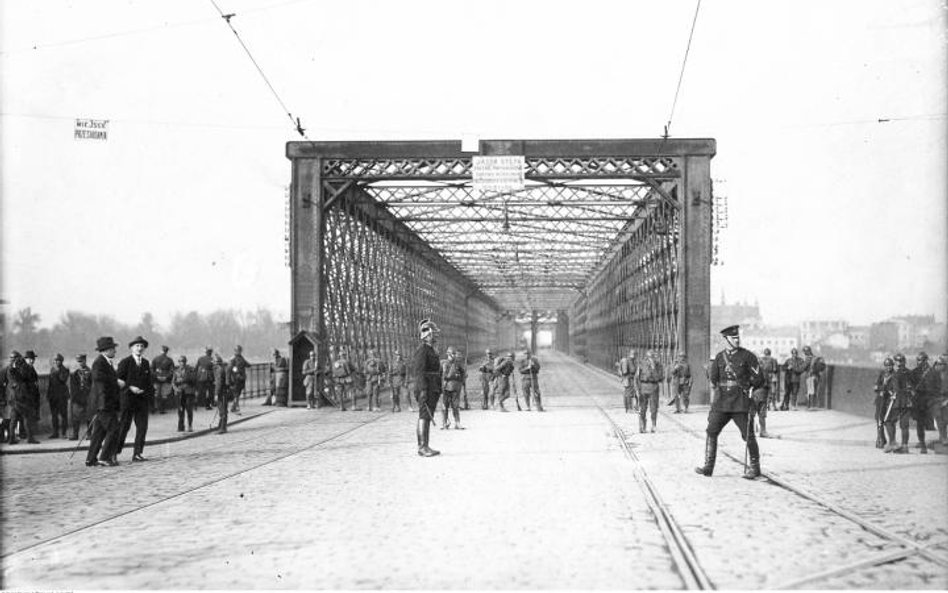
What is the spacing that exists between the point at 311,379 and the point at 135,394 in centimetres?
998

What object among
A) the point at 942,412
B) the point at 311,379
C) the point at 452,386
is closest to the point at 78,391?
the point at 452,386

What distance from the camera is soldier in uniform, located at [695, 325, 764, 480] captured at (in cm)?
906

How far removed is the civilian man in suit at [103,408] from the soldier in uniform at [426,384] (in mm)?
4026

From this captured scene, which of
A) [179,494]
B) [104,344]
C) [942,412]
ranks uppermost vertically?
[104,344]

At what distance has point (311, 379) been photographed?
20984 mm

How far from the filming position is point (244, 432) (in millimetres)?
15164

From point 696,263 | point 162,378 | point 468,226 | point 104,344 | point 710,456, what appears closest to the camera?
point 710,456

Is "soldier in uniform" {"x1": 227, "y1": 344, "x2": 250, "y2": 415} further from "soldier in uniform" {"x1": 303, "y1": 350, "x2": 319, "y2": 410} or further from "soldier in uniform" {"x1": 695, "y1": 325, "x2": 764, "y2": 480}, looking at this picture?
"soldier in uniform" {"x1": 695, "y1": 325, "x2": 764, "y2": 480}

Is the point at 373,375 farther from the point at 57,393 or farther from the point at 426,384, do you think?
the point at 426,384

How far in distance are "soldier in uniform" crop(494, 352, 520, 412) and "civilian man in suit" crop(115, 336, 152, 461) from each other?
9373 mm

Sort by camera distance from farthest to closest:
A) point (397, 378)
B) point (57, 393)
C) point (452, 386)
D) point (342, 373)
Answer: point (342, 373) → point (397, 378) → point (452, 386) → point (57, 393)

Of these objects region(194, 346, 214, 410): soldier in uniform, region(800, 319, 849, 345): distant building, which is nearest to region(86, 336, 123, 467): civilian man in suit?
region(194, 346, 214, 410): soldier in uniform

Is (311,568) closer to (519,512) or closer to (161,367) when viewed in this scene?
(519,512)

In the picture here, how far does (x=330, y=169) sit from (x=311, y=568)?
679 inches
